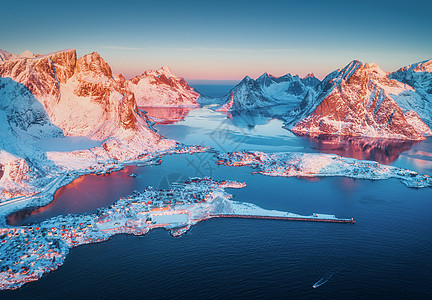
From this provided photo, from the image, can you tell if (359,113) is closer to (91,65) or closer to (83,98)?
(91,65)

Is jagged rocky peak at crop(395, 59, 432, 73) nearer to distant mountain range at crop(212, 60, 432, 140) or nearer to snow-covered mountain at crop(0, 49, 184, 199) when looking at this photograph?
distant mountain range at crop(212, 60, 432, 140)

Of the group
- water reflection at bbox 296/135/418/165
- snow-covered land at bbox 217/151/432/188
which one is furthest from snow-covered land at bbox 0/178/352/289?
water reflection at bbox 296/135/418/165

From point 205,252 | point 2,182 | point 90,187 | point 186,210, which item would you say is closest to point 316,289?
point 205,252

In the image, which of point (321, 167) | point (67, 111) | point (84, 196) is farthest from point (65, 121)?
point (321, 167)

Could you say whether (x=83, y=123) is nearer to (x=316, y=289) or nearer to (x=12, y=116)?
(x=12, y=116)

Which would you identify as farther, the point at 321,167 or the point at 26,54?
the point at 26,54

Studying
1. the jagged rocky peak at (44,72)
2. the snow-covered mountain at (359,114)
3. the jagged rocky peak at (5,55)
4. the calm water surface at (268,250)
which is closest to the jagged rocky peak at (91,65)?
the jagged rocky peak at (44,72)
